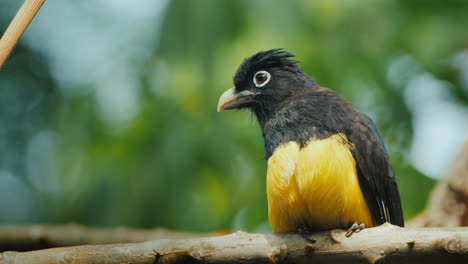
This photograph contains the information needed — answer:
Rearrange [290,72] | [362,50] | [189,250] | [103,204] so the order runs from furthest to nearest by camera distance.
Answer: [362,50]
[103,204]
[290,72]
[189,250]

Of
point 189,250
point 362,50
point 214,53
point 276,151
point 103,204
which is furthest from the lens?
point 362,50

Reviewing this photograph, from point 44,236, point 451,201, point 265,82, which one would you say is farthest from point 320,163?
point 451,201

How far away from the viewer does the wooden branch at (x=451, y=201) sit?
22.5 ft

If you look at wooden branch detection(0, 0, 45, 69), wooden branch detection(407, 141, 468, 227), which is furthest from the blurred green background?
wooden branch detection(0, 0, 45, 69)

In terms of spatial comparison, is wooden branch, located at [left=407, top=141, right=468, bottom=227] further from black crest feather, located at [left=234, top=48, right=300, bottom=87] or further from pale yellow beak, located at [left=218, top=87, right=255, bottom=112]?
pale yellow beak, located at [left=218, top=87, right=255, bottom=112]

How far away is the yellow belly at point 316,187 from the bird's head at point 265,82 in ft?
3.29

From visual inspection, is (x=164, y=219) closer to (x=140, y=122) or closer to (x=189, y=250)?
(x=140, y=122)

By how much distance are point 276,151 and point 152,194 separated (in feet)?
7.16

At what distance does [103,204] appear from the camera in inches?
260

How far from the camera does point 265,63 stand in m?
5.68

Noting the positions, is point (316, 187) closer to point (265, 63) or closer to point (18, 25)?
point (265, 63)

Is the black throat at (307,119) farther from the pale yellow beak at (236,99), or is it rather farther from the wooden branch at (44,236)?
the wooden branch at (44,236)

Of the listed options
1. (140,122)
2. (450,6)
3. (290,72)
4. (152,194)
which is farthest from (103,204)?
(450,6)

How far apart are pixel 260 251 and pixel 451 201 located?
4.30 meters
